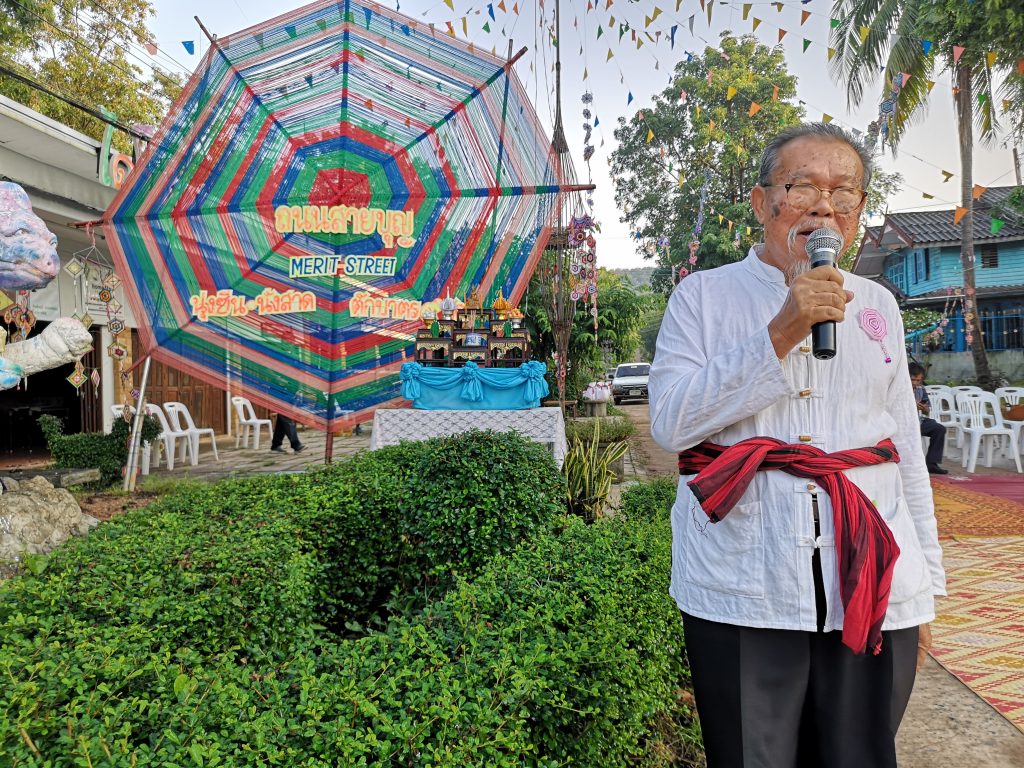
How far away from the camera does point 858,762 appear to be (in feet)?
4.53

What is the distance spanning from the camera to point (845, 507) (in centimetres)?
134

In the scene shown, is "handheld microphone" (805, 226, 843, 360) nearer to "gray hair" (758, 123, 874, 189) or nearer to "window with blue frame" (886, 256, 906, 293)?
"gray hair" (758, 123, 874, 189)

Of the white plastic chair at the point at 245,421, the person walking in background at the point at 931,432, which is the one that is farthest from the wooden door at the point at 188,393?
the person walking in background at the point at 931,432

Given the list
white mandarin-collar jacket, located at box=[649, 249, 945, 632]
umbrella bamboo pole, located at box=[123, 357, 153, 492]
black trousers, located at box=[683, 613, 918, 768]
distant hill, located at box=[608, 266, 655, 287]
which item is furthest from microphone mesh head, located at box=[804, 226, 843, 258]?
distant hill, located at box=[608, 266, 655, 287]

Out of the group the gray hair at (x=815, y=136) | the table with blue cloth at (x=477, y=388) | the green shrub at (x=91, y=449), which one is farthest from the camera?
the green shrub at (x=91, y=449)

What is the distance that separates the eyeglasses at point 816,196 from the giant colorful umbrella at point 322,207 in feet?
13.0

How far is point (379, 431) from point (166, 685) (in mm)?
4954

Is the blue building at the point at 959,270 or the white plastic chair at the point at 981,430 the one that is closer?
the white plastic chair at the point at 981,430

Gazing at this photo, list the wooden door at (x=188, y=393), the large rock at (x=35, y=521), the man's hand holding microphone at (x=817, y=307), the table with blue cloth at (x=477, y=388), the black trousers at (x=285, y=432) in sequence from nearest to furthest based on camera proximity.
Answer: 1. the man's hand holding microphone at (x=817, y=307)
2. the large rock at (x=35, y=521)
3. the table with blue cloth at (x=477, y=388)
4. the black trousers at (x=285, y=432)
5. the wooden door at (x=188, y=393)

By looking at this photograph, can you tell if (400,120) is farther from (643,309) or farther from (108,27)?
(108,27)

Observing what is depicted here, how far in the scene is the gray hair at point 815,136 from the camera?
4.97ft

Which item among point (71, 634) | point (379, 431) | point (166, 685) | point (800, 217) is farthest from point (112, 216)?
point (800, 217)

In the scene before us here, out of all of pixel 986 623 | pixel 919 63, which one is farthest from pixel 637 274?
pixel 986 623

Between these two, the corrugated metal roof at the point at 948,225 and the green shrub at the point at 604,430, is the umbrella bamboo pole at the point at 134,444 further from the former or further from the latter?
the corrugated metal roof at the point at 948,225
